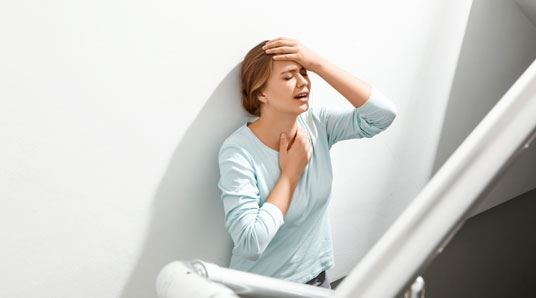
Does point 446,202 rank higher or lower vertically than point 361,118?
higher

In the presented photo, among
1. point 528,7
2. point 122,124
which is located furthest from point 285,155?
point 528,7

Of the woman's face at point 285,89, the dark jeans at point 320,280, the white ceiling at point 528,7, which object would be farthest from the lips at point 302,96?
the white ceiling at point 528,7

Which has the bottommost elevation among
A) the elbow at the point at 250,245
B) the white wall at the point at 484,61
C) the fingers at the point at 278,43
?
the elbow at the point at 250,245

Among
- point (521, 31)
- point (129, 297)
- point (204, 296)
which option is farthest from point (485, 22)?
point (204, 296)

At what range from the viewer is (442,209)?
0.33 meters

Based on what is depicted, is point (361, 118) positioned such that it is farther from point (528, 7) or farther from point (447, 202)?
point (528, 7)

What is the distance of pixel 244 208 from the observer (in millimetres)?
1577

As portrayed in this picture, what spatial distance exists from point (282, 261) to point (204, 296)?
1418mm

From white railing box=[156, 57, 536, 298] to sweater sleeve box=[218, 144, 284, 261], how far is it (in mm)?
1238

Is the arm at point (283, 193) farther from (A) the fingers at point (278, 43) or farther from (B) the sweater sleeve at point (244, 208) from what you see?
(A) the fingers at point (278, 43)

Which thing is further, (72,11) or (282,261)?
(282,261)

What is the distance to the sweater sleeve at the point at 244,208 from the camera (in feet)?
5.13

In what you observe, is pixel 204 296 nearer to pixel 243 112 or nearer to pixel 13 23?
pixel 13 23

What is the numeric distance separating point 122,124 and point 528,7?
2.24m
